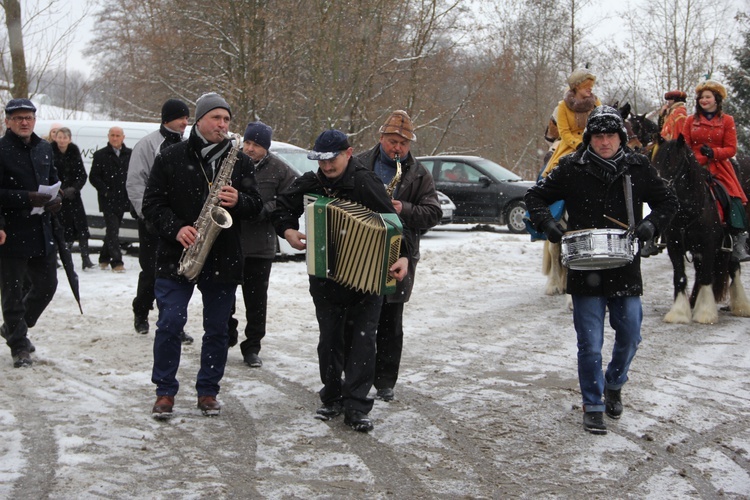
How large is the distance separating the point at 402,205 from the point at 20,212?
3124 millimetres

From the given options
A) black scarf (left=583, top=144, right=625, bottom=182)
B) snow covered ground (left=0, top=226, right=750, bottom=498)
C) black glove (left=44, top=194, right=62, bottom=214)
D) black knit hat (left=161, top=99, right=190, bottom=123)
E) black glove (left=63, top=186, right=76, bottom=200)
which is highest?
black knit hat (left=161, top=99, right=190, bottom=123)

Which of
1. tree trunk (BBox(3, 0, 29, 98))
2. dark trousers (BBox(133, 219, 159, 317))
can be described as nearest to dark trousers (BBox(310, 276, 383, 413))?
dark trousers (BBox(133, 219, 159, 317))

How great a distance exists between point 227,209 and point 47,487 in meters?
2.10

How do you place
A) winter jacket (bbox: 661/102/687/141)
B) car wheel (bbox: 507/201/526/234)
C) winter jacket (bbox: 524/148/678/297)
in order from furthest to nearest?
1. car wheel (bbox: 507/201/526/234)
2. winter jacket (bbox: 661/102/687/141)
3. winter jacket (bbox: 524/148/678/297)

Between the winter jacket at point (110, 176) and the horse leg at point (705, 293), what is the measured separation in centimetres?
764

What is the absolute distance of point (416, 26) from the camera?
84.8ft

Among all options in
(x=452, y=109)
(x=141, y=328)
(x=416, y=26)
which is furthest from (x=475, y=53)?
(x=141, y=328)

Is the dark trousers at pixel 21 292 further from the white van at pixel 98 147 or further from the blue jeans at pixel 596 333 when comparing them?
the white van at pixel 98 147

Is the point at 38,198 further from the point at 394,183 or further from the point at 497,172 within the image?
the point at 497,172

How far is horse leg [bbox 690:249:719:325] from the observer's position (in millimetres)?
9398

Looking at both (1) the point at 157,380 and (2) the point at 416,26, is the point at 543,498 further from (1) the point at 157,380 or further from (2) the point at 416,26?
(2) the point at 416,26

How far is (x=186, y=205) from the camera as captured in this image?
5.74 m

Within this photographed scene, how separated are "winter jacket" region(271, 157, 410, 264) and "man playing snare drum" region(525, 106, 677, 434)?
101 centimetres

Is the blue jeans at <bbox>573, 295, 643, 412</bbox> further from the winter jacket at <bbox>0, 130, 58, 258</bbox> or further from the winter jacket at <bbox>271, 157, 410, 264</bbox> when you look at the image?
the winter jacket at <bbox>0, 130, 58, 258</bbox>
